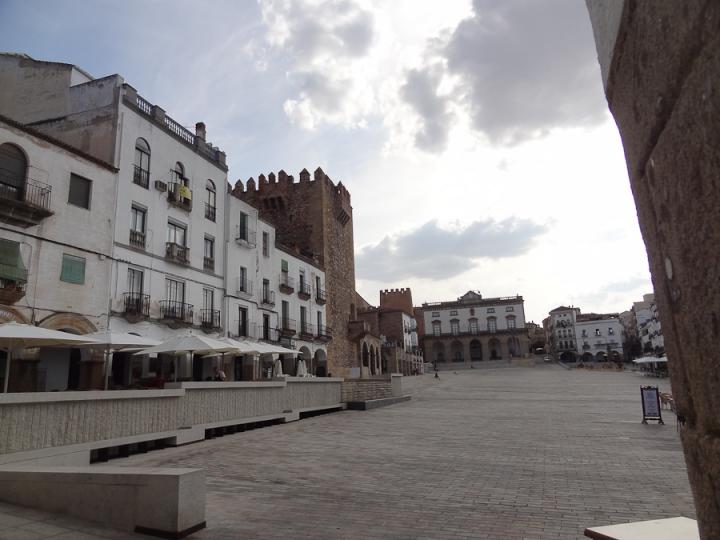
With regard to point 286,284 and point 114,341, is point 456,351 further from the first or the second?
point 114,341

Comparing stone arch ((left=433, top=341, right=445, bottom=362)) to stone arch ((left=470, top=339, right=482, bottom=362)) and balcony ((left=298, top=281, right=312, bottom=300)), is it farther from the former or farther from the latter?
balcony ((left=298, top=281, right=312, bottom=300))

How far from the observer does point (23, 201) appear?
14477mm

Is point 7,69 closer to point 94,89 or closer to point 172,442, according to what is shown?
point 94,89

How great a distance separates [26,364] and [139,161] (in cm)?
887

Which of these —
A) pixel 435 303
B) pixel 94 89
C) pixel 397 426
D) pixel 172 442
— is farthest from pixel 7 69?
pixel 435 303

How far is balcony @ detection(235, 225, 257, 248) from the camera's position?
26.1m

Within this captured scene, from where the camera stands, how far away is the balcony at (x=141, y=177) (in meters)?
19.4

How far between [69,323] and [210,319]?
24.8ft

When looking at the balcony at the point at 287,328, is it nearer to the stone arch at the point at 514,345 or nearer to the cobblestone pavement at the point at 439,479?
the cobblestone pavement at the point at 439,479

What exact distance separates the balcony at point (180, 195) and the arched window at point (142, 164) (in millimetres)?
1240

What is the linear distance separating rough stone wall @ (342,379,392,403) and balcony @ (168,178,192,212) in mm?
10452

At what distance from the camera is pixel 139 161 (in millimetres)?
19859

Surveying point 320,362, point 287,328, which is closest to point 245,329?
point 287,328

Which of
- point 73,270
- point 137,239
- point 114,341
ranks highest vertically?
point 137,239
